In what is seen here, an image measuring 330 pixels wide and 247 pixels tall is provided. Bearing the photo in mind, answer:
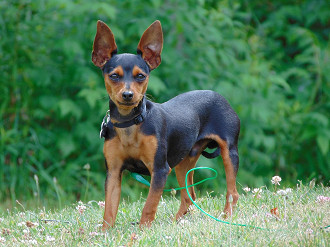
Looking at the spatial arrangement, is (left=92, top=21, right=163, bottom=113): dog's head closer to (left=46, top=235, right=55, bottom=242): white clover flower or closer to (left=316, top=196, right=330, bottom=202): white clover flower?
(left=46, top=235, right=55, bottom=242): white clover flower

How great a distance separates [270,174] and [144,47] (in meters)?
4.80

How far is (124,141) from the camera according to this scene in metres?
4.35

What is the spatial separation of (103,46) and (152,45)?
421 millimetres

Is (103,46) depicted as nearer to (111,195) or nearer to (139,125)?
(139,125)

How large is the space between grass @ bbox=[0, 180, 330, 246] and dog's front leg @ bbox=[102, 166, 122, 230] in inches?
4.1

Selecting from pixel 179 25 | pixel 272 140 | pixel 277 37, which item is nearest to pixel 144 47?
pixel 179 25

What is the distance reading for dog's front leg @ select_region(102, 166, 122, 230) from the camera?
450 centimetres

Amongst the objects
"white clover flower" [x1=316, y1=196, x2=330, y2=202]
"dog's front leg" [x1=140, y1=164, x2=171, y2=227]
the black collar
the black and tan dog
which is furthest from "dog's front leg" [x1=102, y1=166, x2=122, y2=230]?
"white clover flower" [x1=316, y1=196, x2=330, y2=202]

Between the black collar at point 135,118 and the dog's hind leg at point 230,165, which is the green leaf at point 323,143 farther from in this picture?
the black collar at point 135,118

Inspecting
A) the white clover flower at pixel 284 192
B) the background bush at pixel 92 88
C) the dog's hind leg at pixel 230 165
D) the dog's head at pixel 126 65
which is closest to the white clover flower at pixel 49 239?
the dog's head at pixel 126 65

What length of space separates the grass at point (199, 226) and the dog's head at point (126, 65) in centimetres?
105

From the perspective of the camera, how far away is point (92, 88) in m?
7.44

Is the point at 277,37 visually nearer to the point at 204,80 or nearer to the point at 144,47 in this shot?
the point at 204,80

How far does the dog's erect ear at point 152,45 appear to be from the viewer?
14.8 feet
